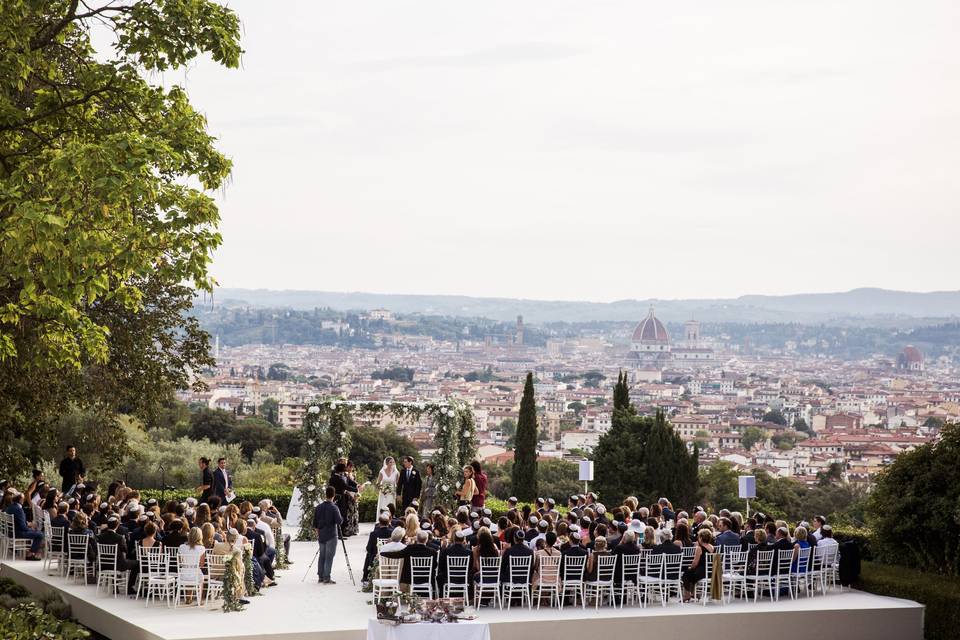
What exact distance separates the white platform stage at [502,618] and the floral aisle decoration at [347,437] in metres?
4.57

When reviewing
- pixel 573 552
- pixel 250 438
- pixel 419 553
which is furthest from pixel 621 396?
pixel 419 553

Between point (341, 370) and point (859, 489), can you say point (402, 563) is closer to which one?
point (859, 489)

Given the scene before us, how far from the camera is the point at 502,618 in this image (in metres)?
13.5

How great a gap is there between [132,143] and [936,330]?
629 ft

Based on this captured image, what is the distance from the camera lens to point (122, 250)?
10.6 meters

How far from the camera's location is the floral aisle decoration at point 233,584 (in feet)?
44.8

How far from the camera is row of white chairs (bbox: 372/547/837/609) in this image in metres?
13.9

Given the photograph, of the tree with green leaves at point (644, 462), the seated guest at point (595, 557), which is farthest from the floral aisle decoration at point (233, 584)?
the tree with green leaves at point (644, 462)

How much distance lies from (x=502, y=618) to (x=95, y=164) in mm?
6963

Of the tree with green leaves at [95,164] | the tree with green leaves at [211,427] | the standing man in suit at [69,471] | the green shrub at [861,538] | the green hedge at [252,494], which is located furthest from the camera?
the tree with green leaves at [211,427]

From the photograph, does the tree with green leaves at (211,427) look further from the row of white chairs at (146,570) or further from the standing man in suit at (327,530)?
the standing man in suit at (327,530)

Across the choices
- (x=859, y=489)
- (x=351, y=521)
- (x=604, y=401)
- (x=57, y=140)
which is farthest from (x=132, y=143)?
(x=604, y=401)

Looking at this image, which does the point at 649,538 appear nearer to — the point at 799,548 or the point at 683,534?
the point at 683,534

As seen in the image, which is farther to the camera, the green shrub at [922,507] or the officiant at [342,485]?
the officiant at [342,485]
